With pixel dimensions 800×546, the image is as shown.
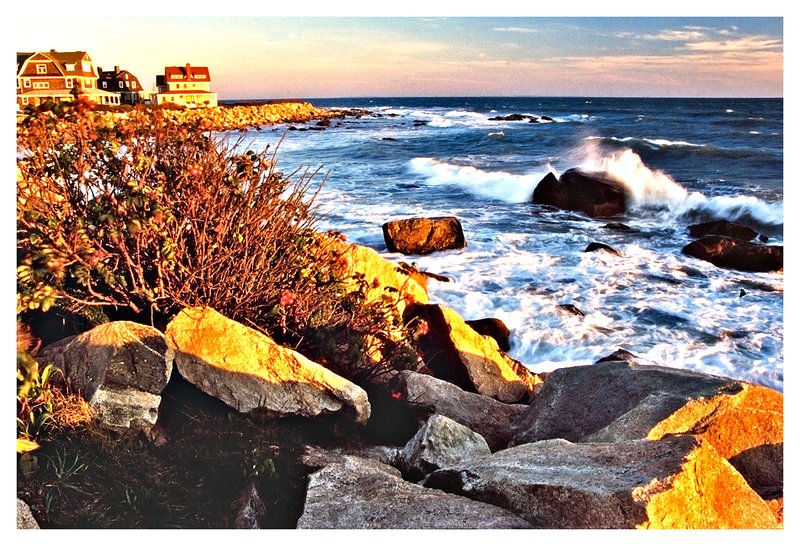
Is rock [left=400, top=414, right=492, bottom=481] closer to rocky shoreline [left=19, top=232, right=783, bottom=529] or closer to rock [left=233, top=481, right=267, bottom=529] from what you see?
rocky shoreline [left=19, top=232, right=783, bottom=529]

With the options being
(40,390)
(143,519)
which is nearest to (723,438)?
(143,519)

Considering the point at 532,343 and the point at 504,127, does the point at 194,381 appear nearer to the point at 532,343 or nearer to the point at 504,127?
the point at 532,343

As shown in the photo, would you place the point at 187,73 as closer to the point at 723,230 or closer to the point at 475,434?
the point at 475,434

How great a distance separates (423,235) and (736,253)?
1898mm

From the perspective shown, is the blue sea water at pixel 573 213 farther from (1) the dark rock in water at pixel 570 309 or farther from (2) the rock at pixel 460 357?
(2) the rock at pixel 460 357

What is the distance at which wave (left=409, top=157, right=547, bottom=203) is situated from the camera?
4785mm

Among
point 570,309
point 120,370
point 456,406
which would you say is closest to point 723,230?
point 570,309

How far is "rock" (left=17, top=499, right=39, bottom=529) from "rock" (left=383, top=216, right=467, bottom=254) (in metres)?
2.49

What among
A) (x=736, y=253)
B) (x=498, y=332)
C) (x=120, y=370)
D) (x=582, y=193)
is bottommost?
(x=498, y=332)

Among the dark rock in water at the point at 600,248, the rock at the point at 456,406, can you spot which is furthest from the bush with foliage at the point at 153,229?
the dark rock in water at the point at 600,248

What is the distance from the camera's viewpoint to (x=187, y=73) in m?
4.05

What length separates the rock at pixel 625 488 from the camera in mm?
2590

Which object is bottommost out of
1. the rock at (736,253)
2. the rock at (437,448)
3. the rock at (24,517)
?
the rock at (24,517)

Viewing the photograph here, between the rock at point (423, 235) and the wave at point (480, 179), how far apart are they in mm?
360
